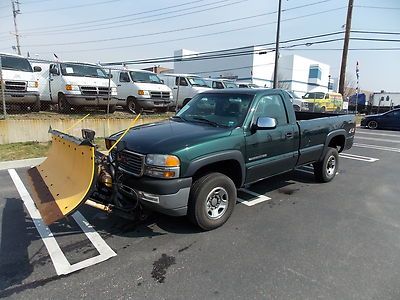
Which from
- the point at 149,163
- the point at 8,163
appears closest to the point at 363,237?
the point at 149,163

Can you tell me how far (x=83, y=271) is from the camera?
3164 mm

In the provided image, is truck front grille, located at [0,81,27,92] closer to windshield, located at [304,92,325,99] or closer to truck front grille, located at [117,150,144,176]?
truck front grille, located at [117,150,144,176]

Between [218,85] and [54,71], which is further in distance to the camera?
[218,85]

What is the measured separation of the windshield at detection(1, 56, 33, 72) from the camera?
10.0 m

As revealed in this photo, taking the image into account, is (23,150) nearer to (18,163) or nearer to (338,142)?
(18,163)

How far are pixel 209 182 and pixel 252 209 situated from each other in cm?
132

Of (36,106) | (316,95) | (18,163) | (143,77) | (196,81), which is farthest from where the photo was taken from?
(316,95)

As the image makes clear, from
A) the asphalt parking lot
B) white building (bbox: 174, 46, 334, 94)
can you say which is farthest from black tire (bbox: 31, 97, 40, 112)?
white building (bbox: 174, 46, 334, 94)

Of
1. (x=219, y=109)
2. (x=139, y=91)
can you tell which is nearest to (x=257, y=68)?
(x=139, y=91)

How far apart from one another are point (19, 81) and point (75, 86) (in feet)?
5.71

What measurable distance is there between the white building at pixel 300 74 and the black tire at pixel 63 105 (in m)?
58.5

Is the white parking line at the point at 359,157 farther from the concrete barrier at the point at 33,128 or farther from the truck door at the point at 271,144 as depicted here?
the concrete barrier at the point at 33,128

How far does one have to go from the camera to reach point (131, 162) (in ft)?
12.7

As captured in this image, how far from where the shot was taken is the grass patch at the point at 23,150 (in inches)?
314
